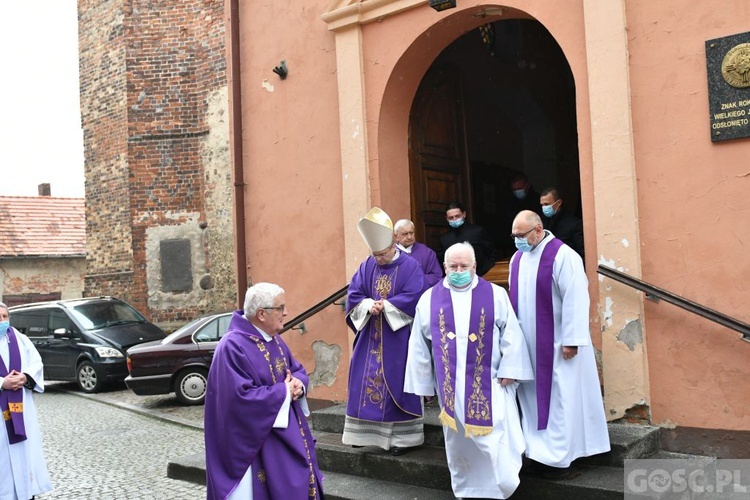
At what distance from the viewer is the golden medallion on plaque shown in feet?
18.3

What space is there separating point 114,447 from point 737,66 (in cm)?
770

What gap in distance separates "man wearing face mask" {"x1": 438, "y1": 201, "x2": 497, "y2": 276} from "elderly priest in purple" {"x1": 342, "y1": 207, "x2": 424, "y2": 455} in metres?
1.41

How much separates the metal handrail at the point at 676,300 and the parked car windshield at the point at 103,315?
38.2ft

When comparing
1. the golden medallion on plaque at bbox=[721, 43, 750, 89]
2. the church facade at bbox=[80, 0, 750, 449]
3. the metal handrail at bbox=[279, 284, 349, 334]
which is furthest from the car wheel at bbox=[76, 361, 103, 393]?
the golden medallion on plaque at bbox=[721, 43, 750, 89]

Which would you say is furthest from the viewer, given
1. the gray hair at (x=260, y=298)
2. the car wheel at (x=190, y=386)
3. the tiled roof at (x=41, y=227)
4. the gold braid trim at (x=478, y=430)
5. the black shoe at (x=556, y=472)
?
the tiled roof at (x=41, y=227)

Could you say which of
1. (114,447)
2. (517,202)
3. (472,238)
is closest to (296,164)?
(472,238)

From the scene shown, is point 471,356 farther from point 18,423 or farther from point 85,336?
Result: point 85,336

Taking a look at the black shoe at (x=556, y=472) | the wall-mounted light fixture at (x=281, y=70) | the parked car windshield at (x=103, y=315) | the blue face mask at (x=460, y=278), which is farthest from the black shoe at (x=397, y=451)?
the parked car windshield at (x=103, y=315)

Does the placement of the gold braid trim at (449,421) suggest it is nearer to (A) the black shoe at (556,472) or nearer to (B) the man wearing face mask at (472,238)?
(A) the black shoe at (556,472)

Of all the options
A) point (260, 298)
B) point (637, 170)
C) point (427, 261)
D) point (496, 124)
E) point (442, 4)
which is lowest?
point (260, 298)

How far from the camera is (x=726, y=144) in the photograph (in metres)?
5.72

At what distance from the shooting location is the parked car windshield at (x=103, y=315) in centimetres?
1512

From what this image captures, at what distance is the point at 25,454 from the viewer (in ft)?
20.1

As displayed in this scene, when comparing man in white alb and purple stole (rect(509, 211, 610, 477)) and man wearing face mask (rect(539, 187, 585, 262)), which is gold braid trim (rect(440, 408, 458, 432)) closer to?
man in white alb and purple stole (rect(509, 211, 610, 477))
